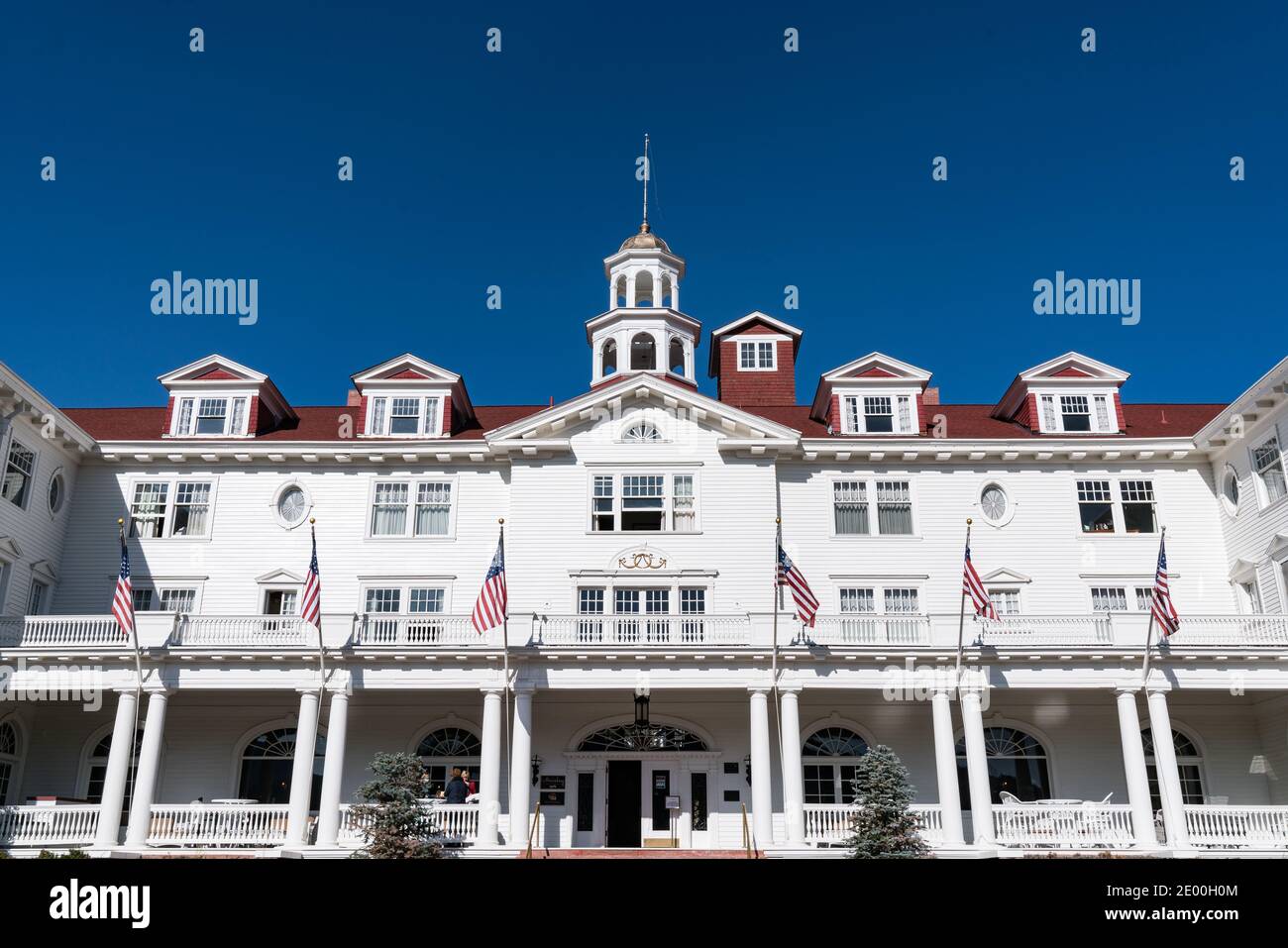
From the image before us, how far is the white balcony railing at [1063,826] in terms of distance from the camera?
24.7m

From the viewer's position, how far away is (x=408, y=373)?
3344 cm

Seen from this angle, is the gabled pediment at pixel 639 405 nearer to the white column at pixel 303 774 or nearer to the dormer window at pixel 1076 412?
the dormer window at pixel 1076 412

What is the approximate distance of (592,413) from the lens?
104ft

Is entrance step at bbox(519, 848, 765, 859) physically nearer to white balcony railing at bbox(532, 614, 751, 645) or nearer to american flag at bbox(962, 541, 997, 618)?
white balcony railing at bbox(532, 614, 751, 645)

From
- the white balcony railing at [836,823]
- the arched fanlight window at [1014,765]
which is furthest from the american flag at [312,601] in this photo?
the arched fanlight window at [1014,765]

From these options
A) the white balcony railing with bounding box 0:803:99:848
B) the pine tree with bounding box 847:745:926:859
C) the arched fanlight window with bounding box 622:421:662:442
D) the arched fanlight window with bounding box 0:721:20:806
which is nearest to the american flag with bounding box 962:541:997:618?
the pine tree with bounding box 847:745:926:859

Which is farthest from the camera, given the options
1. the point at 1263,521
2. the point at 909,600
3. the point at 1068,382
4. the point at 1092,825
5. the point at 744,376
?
the point at 744,376

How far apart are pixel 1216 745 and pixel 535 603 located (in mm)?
19673

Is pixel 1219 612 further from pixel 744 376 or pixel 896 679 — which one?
pixel 744 376

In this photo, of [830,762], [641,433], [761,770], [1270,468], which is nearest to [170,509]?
[641,433]

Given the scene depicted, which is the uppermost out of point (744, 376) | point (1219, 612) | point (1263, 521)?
point (744, 376)

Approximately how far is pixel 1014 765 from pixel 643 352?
19.3 meters

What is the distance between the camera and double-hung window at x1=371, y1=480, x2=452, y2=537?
104 feet
